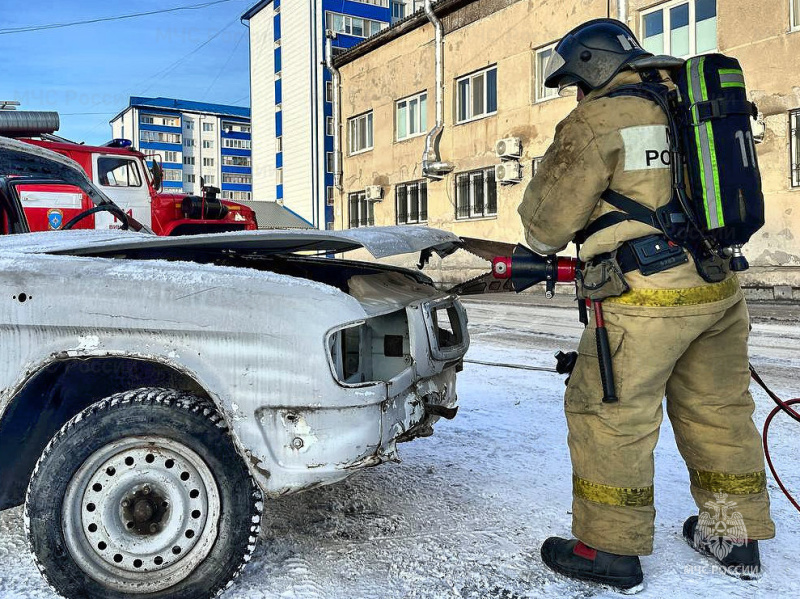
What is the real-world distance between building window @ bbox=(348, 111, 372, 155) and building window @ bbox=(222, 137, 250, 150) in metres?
51.5

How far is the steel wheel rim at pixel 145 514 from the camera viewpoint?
6.37ft

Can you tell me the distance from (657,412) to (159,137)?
2863 inches

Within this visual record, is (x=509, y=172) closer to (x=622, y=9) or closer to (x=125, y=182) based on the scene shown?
(x=622, y=9)

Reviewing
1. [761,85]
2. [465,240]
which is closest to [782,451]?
[465,240]

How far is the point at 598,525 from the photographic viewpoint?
7.10 ft

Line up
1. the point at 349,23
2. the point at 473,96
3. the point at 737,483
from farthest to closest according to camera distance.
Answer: the point at 349,23 → the point at 473,96 → the point at 737,483

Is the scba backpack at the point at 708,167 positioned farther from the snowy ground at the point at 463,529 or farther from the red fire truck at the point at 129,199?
the red fire truck at the point at 129,199

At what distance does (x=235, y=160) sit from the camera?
70000 mm

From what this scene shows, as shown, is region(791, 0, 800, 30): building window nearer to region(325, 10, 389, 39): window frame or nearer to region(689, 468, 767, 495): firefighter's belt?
region(689, 468, 767, 495): firefighter's belt

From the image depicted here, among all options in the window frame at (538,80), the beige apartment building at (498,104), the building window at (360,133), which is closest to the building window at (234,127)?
the beige apartment building at (498,104)

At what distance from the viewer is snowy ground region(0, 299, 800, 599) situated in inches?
83.9

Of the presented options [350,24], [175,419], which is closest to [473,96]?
[175,419]

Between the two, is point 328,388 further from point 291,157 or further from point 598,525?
point 291,157

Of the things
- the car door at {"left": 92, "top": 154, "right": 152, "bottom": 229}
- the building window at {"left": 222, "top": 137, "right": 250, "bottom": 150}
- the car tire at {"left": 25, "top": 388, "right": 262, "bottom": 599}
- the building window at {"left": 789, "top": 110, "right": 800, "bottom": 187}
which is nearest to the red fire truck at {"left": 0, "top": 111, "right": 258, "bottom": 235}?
the car door at {"left": 92, "top": 154, "right": 152, "bottom": 229}
